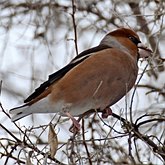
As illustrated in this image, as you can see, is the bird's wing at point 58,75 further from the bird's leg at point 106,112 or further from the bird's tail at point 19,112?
the bird's leg at point 106,112

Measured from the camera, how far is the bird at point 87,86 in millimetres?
2420

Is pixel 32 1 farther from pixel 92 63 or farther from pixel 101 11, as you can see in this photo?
pixel 92 63

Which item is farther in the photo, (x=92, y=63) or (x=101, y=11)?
(x=101, y=11)

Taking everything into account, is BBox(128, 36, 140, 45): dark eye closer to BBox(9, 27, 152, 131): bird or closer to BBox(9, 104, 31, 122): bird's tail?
BBox(9, 27, 152, 131): bird

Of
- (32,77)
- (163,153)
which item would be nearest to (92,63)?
(32,77)

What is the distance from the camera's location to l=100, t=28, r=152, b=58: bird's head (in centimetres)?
270

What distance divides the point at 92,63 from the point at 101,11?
3.18 ft

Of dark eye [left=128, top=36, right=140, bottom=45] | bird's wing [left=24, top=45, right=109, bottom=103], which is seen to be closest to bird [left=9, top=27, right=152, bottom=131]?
bird's wing [left=24, top=45, right=109, bottom=103]

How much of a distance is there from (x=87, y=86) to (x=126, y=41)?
0.44 meters

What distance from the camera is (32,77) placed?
2902 mm

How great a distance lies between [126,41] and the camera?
9.05ft

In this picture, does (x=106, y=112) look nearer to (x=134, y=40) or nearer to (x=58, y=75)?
(x=58, y=75)

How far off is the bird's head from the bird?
0.28 ft

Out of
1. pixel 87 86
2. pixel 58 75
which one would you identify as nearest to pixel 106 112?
pixel 87 86
